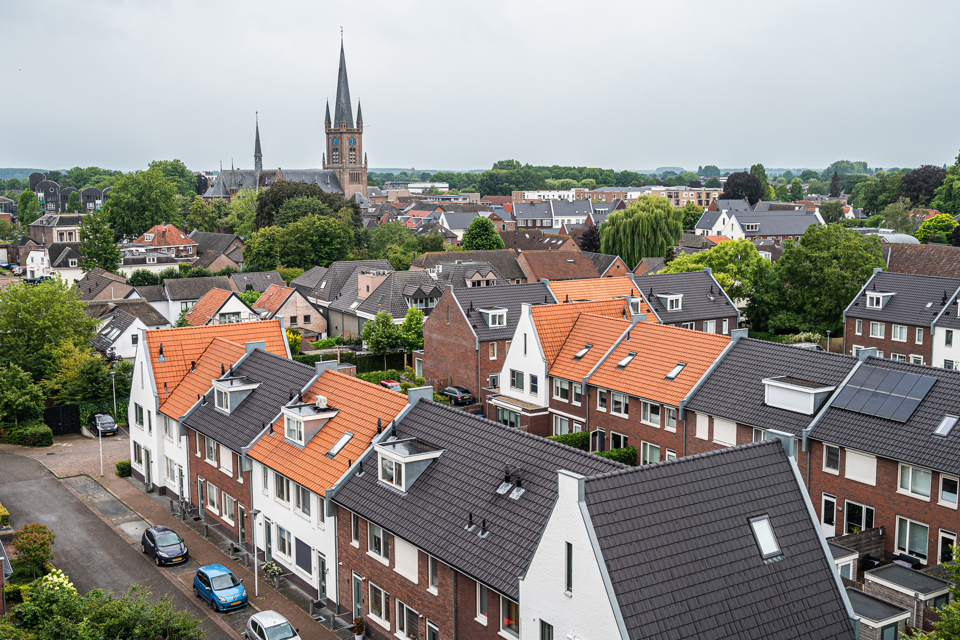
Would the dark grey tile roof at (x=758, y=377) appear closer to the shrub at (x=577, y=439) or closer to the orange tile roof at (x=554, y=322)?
the shrub at (x=577, y=439)

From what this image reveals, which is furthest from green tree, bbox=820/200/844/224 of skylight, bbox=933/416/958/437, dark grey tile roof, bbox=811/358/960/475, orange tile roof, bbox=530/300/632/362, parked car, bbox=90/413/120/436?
parked car, bbox=90/413/120/436

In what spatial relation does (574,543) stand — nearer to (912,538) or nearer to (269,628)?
(269,628)

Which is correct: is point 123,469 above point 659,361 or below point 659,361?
below

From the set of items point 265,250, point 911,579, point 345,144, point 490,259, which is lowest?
point 911,579

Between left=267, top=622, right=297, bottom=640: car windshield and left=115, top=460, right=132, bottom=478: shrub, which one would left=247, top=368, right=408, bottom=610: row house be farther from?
left=115, top=460, right=132, bottom=478: shrub

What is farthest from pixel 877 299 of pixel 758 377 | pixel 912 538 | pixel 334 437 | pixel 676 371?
pixel 334 437

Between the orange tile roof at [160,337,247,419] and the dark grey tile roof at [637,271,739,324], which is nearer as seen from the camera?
the orange tile roof at [160,337,247,419]
